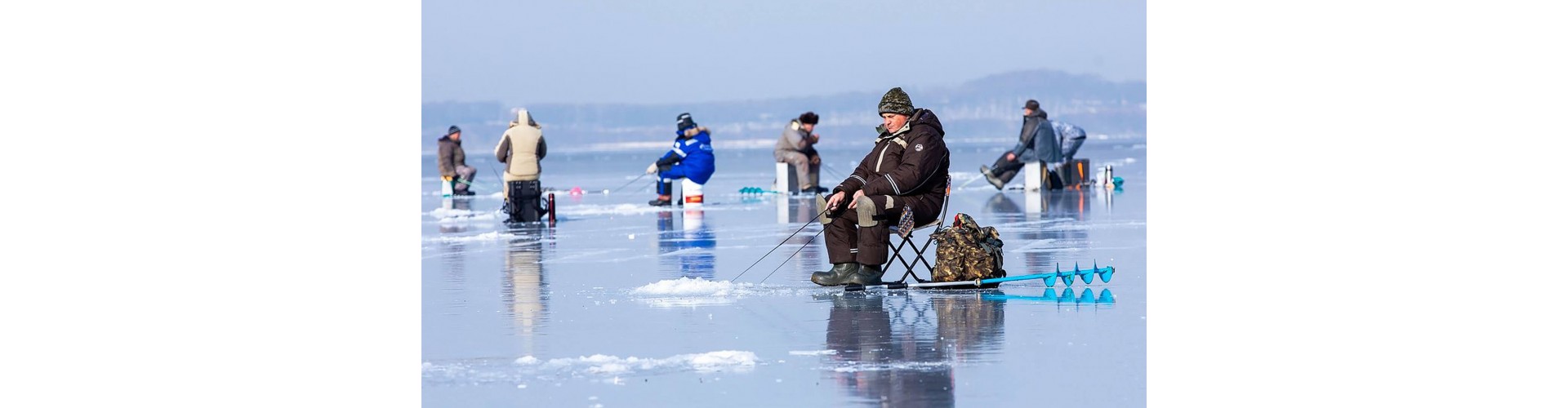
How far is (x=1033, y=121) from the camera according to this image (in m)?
23.8

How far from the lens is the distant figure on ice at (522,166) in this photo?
17.9 m

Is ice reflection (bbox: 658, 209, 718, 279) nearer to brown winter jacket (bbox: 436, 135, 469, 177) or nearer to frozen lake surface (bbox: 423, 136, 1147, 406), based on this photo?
frozen lake surface (bbox: 423, 136, 1147, 406)

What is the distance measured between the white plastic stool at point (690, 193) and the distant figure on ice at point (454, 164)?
554cm

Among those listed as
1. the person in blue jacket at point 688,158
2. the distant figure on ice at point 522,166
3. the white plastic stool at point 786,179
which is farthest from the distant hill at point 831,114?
the distant figure on ice at point 522,166

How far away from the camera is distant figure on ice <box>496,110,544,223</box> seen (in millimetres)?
17859

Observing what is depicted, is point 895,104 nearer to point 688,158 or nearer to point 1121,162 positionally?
point 688,158

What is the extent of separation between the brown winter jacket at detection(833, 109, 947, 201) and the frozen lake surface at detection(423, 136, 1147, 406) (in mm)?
589

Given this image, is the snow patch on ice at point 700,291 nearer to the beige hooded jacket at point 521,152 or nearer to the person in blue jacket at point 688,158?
the beige hooded jacket at point 521,152

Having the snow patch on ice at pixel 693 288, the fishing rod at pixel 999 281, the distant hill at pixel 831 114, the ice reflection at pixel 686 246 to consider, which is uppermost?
the distant hill at pixel 831 114

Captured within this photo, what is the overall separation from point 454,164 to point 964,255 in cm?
1682

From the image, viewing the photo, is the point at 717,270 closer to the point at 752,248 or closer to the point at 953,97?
the point at 752,248

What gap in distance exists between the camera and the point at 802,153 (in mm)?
24672

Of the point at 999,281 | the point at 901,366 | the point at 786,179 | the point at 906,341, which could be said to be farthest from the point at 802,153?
the point at 901,366
